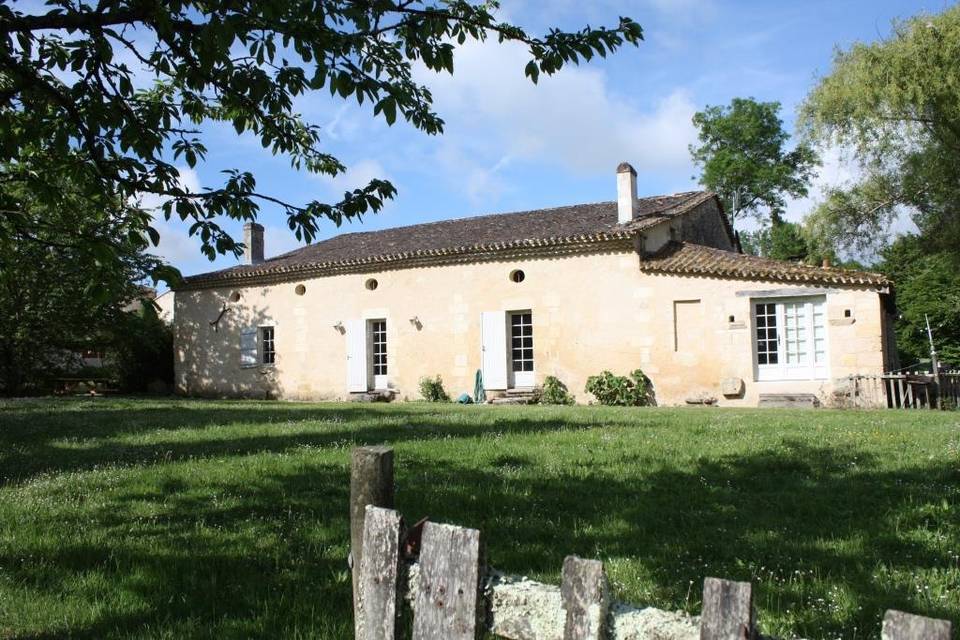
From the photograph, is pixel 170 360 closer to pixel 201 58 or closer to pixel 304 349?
pixel 304 349

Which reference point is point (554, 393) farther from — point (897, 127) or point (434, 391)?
point (897, 127)

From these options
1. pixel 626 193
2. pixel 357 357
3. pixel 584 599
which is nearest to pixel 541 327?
pixel 626 193

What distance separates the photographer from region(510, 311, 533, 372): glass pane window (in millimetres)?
18781

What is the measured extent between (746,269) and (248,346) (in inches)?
594

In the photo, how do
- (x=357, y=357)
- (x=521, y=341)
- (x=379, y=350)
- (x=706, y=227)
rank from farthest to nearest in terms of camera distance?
(x=706, y=227), (x=379, y=350), (x=357, y=357), (x=521, y=341)

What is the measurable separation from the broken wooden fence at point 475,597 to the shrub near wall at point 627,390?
15.1 m

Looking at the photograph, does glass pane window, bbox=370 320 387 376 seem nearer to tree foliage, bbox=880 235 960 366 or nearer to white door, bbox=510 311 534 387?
white door, bbox=510 311 534 387

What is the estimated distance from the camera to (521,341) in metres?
18.8

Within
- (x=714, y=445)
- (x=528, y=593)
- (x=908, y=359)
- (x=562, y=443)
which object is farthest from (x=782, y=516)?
(x=908, y=359)

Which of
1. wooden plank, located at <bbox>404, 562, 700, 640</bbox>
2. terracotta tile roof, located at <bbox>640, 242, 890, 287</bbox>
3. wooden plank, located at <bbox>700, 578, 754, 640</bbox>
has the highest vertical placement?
terracotta tile roof, located at <bbox>640, 242, 890, 287</bbox>

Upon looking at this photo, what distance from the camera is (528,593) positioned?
1710 mm

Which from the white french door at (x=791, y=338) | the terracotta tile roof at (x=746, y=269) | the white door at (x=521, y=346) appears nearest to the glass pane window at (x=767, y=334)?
the white french door at (x=791, y=338)

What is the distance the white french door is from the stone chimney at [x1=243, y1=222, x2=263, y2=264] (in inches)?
675

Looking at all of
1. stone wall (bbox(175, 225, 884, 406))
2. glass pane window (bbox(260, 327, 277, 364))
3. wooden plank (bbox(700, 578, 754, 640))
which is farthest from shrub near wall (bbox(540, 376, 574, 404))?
wooden plank (bbox(700, 578, 754, 640))
